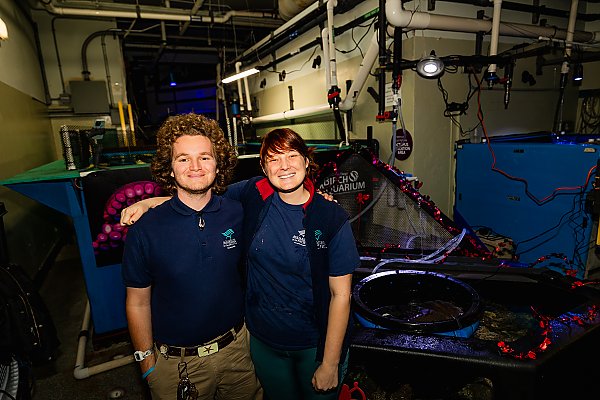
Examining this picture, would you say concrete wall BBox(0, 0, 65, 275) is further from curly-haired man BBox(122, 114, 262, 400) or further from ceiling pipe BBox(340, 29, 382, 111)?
ceiling pipe BBox(340, 29, 382, 111)

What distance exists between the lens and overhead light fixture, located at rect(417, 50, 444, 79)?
13.0ft

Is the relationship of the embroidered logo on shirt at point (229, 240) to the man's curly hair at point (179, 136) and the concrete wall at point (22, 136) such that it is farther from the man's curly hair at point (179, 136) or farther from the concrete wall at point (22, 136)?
the concrete wall at point (22, 136)

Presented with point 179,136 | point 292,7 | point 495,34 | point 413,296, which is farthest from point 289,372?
point 292,7

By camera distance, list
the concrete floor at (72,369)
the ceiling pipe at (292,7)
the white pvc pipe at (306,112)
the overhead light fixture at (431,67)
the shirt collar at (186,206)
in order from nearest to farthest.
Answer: the shirt collar at (186,206)
the concrete floor at (72,369)
the overhead light fixture at (431,67)
the white pvc pipe at (306,112)
the ceiling pipe at (292,7)

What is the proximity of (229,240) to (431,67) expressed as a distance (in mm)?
3528

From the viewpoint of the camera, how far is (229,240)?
5.46ft

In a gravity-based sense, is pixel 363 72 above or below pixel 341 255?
above

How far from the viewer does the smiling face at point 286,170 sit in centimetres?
153

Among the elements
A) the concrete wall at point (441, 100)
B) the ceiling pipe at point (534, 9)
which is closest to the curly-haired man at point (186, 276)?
the concrete wall at point (441, 100)

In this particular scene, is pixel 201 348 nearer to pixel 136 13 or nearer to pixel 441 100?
pixel 441 100

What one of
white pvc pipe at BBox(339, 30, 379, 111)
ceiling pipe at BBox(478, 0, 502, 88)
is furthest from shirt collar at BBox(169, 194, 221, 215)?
ceiling pipe at BBox(478, 0, 502, 88)

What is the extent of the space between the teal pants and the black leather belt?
148 mm

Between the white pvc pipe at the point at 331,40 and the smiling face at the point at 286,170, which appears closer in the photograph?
the smiling face at the point at 286,170

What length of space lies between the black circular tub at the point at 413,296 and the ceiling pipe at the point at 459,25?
3.21 m
